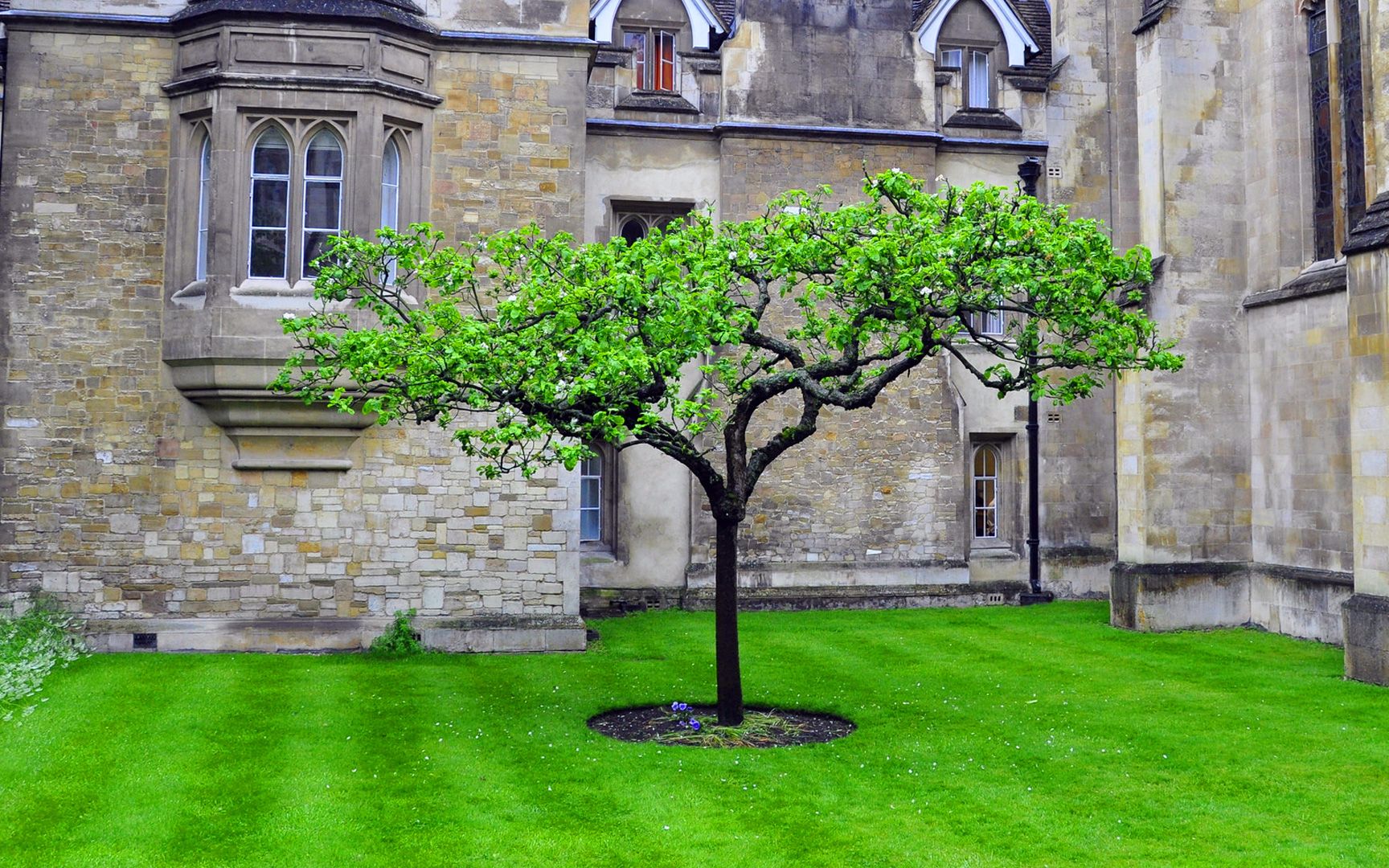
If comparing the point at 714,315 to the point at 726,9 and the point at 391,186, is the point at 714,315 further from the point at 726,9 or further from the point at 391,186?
the point at 726,9

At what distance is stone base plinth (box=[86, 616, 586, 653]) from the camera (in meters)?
14.0

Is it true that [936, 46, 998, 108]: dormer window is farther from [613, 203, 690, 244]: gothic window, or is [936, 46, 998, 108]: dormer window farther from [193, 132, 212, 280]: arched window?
[193, 132, 212, 280]: arched window

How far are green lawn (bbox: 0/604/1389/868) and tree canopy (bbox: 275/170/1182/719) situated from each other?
77.9 inches

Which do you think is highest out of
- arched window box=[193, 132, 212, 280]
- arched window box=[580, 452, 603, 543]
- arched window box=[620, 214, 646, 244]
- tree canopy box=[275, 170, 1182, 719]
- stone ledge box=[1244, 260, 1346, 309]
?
arched window box=[620, 214, 646, 244]

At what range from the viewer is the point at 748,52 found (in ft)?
63.1

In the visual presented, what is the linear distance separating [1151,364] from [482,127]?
848cm

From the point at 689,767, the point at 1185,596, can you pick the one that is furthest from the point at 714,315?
the point at 1185,596

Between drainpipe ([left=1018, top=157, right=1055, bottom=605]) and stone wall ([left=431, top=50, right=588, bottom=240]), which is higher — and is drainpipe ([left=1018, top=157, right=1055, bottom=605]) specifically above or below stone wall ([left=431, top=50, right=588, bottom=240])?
below

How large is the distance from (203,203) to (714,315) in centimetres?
794

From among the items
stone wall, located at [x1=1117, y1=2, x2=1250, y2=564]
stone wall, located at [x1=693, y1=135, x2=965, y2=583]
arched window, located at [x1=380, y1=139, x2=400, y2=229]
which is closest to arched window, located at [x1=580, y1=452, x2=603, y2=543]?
stone wall, located at [x1=693, y1=135, x2=965, y2=583]

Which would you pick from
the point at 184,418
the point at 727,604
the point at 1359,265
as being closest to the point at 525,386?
the point at 727,604

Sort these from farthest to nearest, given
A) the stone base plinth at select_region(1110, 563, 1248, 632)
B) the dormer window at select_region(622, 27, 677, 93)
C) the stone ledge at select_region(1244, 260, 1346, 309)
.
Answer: the dormer window at select_region(622, 27, 677, 93) → the stone base plinth at select_region(1110, 563, 1248, 632) → the stone ledge at select_region(1244, 260, 1346, 309)

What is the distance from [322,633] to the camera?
14250 mm

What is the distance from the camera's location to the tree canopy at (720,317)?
9234mm
